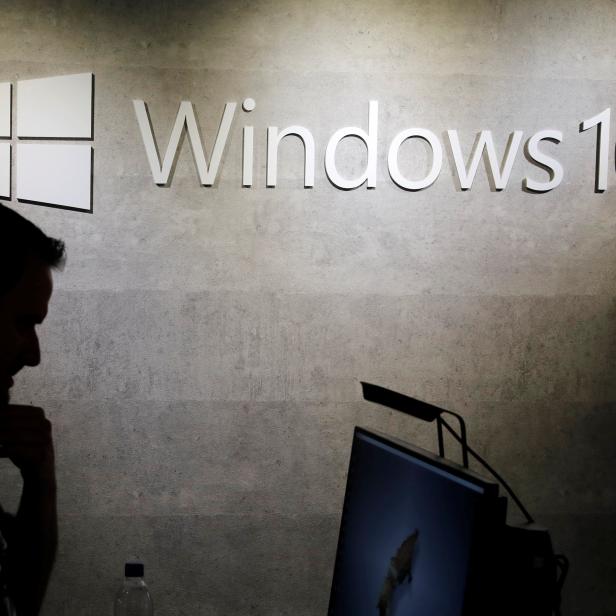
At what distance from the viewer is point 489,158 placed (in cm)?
282

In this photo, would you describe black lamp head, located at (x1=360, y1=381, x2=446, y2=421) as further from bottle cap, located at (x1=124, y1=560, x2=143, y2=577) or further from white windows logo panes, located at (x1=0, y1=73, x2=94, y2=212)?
white windows logo panes, located at (x1=0, y1=73, x2=94, y2=212)

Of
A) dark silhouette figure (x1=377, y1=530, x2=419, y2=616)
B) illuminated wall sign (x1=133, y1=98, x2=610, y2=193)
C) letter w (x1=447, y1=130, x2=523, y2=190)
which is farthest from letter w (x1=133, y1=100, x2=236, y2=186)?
dark silhouette figure (x1=377, y1=530, x2=419, y2=616)

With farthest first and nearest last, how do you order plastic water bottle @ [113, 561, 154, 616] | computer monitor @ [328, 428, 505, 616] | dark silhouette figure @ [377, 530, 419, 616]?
plastic water bottle @ [113, 561, 154, 616]
dark silhouette figure @ [377, 530, 419, 616]
computer monitor @ [328, 428, 505, 616]

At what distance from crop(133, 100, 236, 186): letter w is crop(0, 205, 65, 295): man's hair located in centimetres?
151

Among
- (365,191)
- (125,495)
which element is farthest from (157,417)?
(365,191)

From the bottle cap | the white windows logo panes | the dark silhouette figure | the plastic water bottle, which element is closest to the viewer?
the dark silhouette figure

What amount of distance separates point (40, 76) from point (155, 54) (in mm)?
427

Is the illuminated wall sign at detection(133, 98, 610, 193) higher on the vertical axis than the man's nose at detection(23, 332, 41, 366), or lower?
higher

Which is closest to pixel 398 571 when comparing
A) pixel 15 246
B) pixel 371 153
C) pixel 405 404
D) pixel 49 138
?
pixel 405 404

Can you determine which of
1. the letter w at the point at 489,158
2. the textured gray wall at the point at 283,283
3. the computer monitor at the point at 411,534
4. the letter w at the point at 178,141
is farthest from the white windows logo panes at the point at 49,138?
the computer monitor at the point at 411,534

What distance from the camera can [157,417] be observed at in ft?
9.18

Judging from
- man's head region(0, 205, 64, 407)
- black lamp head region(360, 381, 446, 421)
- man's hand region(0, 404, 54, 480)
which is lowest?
man's hand region(0, 404, 54, 480)

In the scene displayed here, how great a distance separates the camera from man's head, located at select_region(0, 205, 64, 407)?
123cm

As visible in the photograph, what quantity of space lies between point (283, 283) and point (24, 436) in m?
1.51
